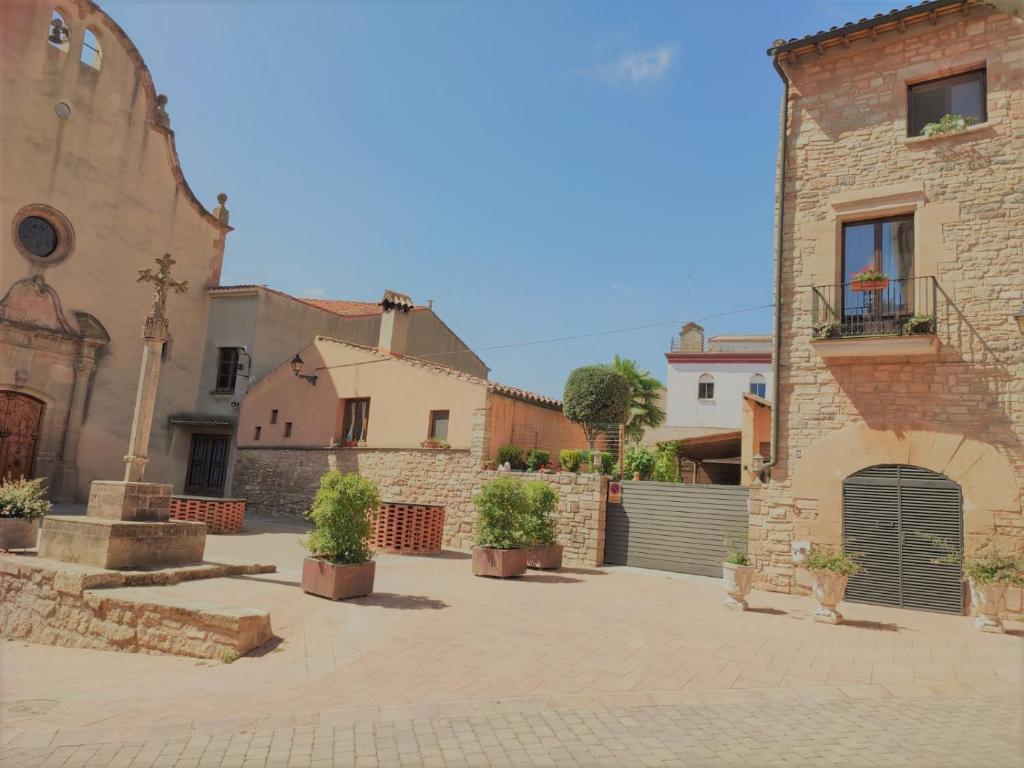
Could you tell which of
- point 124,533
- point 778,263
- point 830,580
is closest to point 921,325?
point 778,263

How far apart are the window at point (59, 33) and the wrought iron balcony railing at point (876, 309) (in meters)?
22.5

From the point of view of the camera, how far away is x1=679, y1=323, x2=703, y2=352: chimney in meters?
39.7

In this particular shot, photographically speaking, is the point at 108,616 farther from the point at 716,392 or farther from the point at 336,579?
the point at 716,392

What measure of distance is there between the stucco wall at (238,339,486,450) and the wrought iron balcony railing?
7.88 meters

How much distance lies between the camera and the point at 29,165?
1817 cm

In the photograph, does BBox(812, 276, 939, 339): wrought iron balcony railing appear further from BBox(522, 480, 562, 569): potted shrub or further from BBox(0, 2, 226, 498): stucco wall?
BBox(0, 2, 226, 498): stucco wall

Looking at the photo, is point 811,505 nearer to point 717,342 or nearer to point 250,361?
point 250,361

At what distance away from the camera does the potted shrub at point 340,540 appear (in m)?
7.85

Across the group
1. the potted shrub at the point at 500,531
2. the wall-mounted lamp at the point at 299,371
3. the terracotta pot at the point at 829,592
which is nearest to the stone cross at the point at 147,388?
the potted shrub at the point at 500,531

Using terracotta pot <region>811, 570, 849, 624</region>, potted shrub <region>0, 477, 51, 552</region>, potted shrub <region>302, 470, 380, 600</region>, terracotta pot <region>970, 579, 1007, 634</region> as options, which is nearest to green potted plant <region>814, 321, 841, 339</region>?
terracotta pot <region>811, 570, 849, 624</region>

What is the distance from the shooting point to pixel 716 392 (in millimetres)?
37281

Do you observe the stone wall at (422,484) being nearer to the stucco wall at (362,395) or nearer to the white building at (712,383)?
the stucco wall at (362,395)

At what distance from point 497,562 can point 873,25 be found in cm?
1116

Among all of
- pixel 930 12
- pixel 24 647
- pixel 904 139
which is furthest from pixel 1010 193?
pixel 24 647
